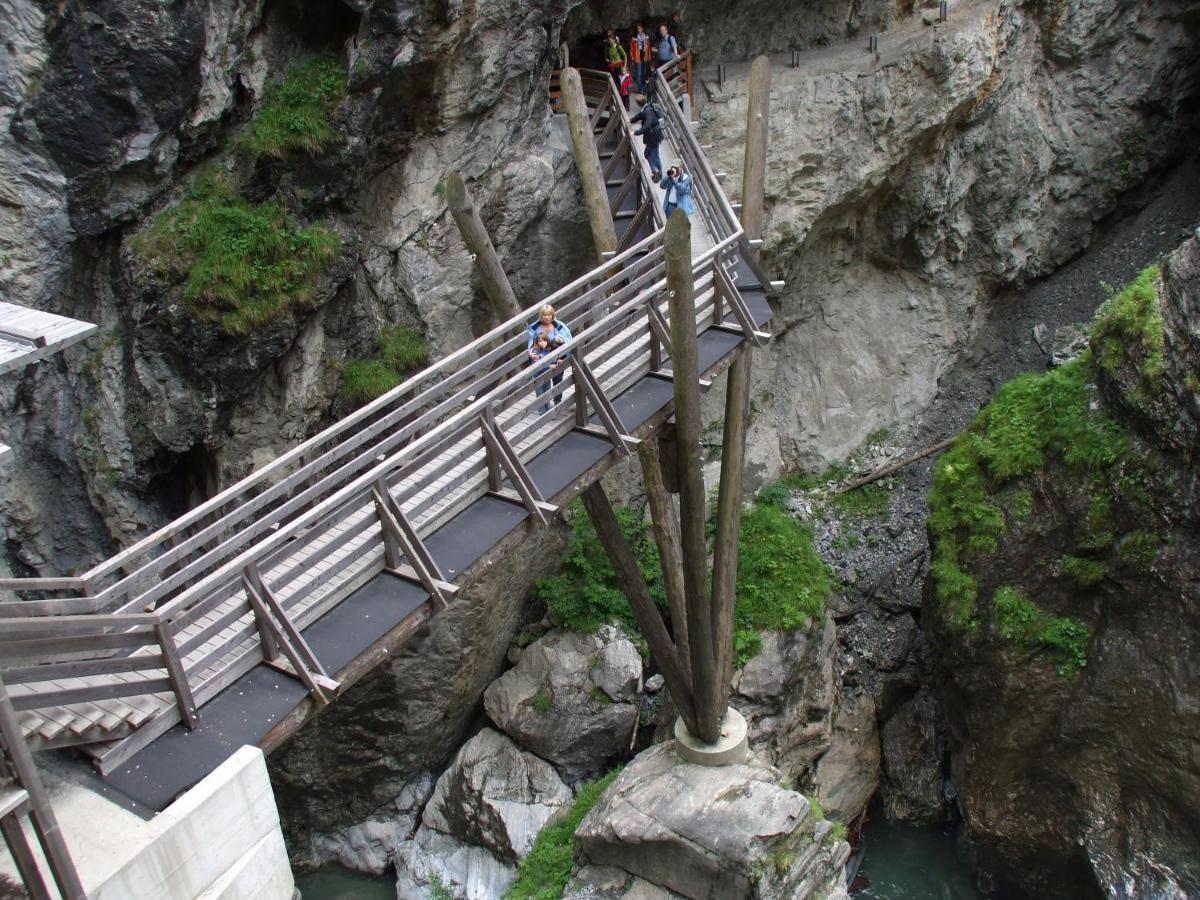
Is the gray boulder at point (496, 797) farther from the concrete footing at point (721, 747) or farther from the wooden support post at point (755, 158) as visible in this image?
the wooden support post at point (755, 158)

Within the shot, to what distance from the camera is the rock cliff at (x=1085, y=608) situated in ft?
33.8

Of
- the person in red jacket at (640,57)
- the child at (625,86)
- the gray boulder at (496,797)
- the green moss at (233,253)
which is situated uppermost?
the person in red jacket at (640,57)

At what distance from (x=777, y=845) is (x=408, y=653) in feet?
18.6

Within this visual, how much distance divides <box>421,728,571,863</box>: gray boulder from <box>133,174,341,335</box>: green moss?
663 centimetres

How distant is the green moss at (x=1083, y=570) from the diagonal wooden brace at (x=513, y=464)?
7206 mm

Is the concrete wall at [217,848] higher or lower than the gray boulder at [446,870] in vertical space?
higher

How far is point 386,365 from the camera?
12.8 metres

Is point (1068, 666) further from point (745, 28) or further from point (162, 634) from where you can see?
point (745, 28)

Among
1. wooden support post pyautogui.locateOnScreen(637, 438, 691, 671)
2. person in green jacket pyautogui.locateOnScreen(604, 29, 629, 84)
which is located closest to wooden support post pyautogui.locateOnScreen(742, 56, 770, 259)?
wooden support post pyautogui.locateOnScreen(637, 438, 691, 671)

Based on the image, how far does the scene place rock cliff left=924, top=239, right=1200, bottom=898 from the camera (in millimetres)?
10305

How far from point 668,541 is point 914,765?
582 centimetres

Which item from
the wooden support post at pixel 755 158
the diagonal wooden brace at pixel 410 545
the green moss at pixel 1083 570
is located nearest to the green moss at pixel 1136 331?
the green moss at pixel 1083 570

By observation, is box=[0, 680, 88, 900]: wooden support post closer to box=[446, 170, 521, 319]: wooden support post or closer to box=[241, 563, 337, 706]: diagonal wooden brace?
box=[241, 563, 337, 706]: diagonal wooden brace

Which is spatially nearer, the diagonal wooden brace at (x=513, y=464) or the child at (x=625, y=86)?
the diagonal wooden brace at (x=513, y=464)
